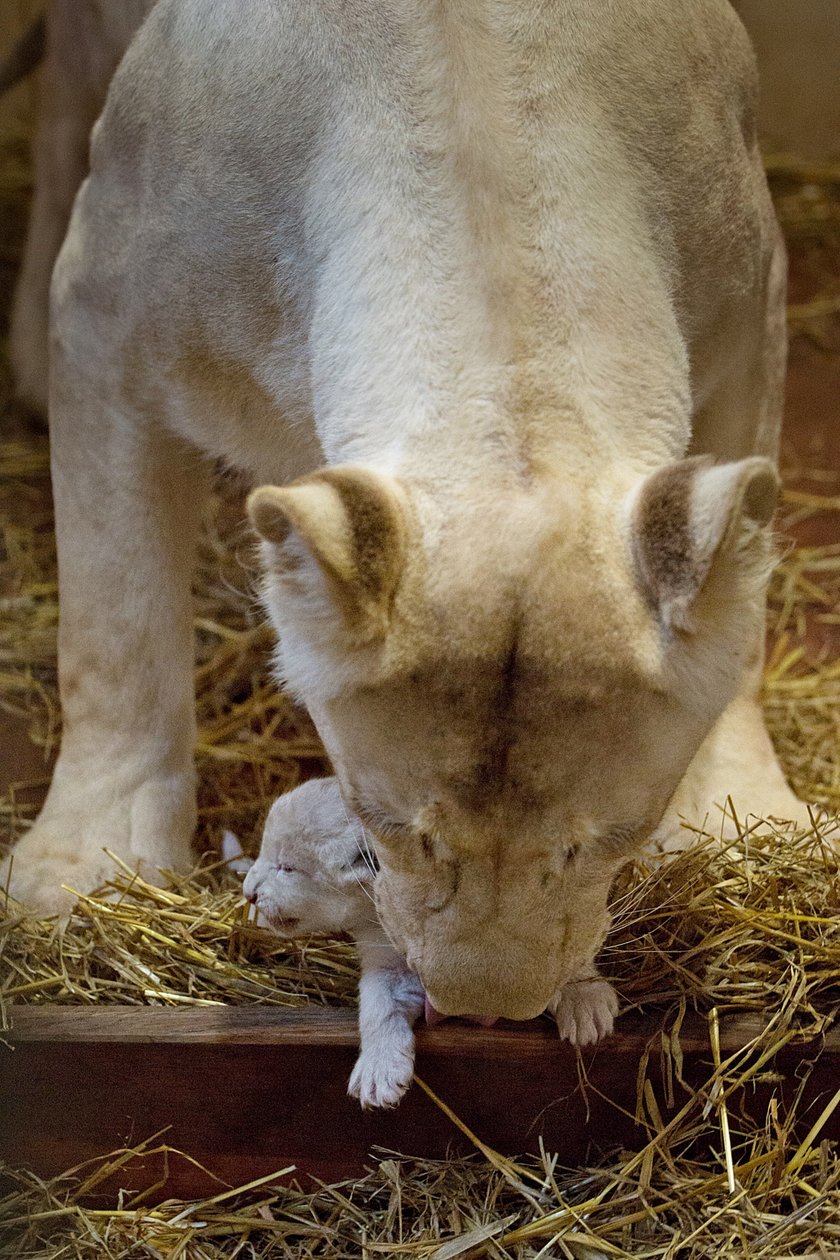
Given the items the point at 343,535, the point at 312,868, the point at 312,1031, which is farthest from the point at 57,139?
the point at 343,535

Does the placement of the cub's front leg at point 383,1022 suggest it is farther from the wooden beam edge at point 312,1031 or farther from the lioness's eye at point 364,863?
the lioness's eye at point 364,863

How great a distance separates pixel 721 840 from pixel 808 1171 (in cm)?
51

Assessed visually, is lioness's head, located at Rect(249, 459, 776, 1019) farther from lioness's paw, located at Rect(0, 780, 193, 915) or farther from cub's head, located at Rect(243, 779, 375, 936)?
lioness's paw, located at Rect(0, 780, 193, 915)

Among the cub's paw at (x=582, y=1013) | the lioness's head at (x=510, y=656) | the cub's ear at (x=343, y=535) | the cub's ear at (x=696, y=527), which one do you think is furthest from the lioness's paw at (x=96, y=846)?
the cub's ear at (x=696, y=527)

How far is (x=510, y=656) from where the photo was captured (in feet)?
5.59

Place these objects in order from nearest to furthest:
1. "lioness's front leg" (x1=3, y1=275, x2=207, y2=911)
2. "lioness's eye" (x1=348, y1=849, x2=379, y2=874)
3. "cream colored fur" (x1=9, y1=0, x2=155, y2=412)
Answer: "lioness's eye" (x1=348, y1=849, x2=379, y2=874) < "lioness's front leg" (x1=3, y1=275, x2=207, y2=911) < "cream colored fur" (x1=9, y1=0, x2=155, y2=412)

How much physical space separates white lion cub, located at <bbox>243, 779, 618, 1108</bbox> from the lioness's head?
0.27 meters

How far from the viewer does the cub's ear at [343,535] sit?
5.29 feet

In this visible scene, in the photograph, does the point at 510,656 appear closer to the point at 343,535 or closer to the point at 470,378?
the point at 343,535

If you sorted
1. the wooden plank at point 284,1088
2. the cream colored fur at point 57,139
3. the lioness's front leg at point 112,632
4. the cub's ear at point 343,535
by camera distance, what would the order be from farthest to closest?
the cream colored fur at point 57,139
the lioness's front leg at point 112,632
the wooden plank at point 284,1088
the cub's ear at point 343,535

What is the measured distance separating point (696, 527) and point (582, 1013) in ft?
2.60

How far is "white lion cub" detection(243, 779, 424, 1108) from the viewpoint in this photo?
2.10 m

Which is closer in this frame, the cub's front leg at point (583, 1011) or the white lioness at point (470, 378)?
the white lioness at point (470, 378)

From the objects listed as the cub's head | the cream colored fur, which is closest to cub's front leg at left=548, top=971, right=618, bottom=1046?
the cub's head
